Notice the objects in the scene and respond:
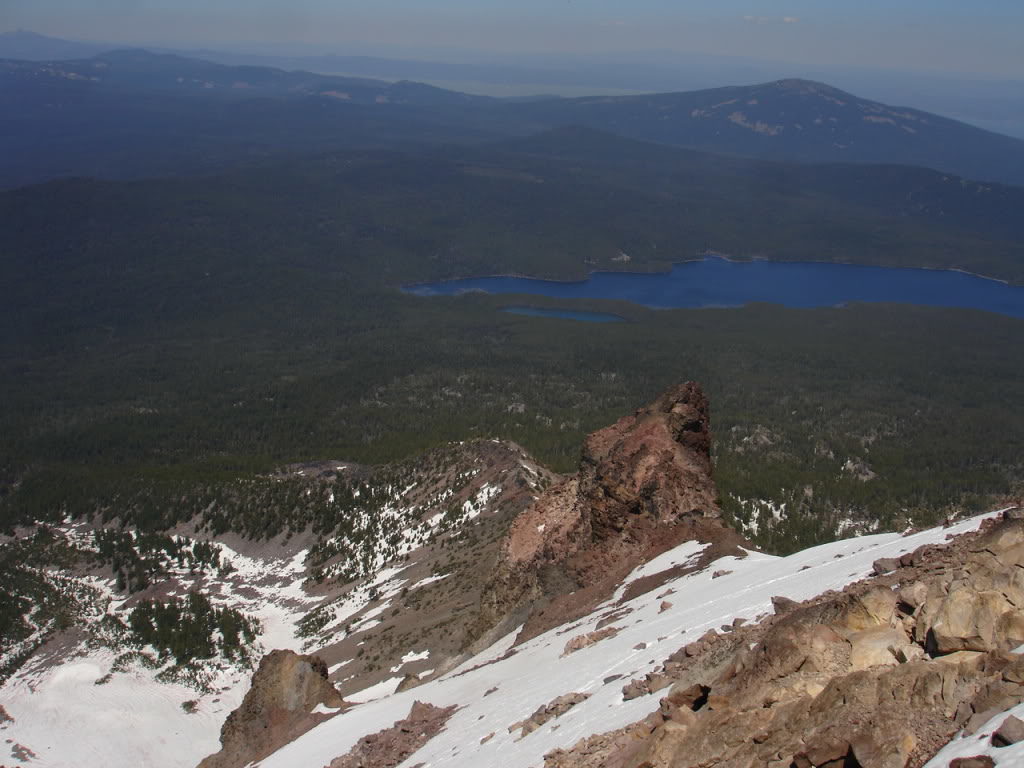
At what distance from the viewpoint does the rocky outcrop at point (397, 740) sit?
2242 centimetres

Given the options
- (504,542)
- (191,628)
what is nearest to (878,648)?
(504,542)

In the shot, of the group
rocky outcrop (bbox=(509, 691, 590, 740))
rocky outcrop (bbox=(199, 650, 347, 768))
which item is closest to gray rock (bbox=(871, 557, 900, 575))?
rocky outcrop (bbox=(509, 691, 590, 740))

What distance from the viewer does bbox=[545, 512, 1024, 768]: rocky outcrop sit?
1030 centimetres

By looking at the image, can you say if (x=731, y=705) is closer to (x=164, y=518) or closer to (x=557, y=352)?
(x=164, y=518)

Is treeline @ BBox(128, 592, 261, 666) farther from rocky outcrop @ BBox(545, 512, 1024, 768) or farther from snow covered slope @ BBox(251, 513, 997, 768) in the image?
rocky outcrop @ BBox(545, 512, 1024, 768)

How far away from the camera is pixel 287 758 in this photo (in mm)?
28578

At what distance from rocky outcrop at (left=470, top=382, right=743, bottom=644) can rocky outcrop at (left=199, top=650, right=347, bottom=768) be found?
6.97m

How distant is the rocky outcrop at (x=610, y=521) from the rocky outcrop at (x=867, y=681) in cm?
1628

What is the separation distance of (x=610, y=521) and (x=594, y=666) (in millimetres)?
14097

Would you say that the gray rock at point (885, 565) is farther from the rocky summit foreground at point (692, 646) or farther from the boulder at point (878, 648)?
the boulder at point (878, 648)

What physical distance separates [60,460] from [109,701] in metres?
60.9

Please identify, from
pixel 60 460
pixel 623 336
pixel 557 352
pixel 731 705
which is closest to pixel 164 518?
pixel 60 460

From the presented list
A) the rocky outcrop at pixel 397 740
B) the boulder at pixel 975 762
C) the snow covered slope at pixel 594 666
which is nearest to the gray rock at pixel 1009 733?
the boulder at pixel 975 762

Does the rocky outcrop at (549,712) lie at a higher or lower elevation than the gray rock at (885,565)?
lower
